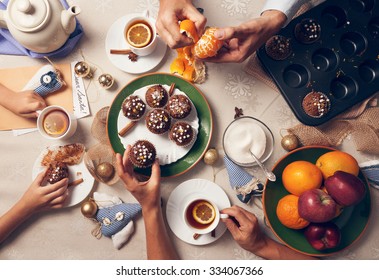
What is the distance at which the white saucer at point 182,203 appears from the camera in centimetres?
119

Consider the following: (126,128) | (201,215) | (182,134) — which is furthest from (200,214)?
(126,128)

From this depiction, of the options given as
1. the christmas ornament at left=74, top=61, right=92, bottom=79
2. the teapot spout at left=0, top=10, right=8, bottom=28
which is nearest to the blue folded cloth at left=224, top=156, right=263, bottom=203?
the christmas ornament at left=74, top=61, right=92, bottom=79

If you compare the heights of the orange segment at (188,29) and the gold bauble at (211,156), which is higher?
the orange segment at (188,29)

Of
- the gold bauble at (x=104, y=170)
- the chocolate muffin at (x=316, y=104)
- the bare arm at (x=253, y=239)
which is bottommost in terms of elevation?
the gold bauble at (x=104, y=170)

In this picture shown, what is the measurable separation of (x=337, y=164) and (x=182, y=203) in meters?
0.54

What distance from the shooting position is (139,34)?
1.23 m

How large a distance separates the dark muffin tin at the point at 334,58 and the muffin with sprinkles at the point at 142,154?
1.62 feet

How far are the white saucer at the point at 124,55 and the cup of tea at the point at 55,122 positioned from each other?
257 millimetres

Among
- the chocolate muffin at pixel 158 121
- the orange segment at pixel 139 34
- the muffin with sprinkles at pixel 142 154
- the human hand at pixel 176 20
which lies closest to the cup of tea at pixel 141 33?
the orange segment at pixel 139 34

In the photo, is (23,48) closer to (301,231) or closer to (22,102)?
(22,102)

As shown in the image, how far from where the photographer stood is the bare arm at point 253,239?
114cm

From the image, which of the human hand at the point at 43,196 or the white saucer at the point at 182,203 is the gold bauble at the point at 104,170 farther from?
the white saucer at the point at 182,203

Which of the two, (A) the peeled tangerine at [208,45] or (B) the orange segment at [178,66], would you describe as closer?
(A) the peeled tangerine at [208,45]

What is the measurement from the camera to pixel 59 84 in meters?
1.25
